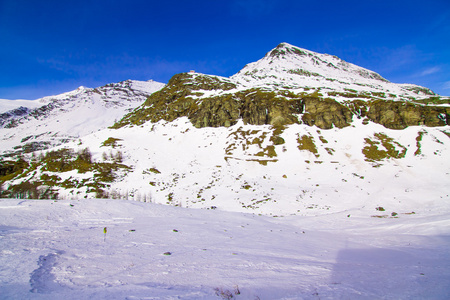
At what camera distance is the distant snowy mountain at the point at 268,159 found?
35.6m

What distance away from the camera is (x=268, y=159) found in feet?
179

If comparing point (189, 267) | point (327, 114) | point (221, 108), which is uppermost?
point (221, 108)

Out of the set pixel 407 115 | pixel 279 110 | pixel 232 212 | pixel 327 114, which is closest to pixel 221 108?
pixel 279 110

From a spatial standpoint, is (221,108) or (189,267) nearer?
(189,267)

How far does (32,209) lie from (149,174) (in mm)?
42591

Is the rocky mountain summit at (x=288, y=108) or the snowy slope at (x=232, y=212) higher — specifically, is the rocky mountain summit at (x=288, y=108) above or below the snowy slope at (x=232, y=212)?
above

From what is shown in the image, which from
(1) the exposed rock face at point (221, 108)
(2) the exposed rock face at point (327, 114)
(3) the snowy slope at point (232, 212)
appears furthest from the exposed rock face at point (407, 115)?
(1) the exposed rock face at point (221, 108)

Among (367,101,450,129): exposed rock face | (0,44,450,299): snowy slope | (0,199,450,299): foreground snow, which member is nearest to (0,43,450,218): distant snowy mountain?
(367,101,450,129): exposed rock face

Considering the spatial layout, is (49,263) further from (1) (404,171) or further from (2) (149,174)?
(1) (404,171)

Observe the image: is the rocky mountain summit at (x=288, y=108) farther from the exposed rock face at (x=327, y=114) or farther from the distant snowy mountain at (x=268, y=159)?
the distant snowy mountain at (x=268, y=159)

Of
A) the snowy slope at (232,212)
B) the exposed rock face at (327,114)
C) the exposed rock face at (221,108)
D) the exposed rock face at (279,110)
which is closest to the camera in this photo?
the snowy slope at (232,212)

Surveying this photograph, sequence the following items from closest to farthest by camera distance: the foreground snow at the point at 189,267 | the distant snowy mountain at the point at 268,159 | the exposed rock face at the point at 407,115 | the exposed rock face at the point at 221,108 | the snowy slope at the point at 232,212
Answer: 1. the foreground snow at the point at 189,267
2. the snowy slope at the point at 232,212
3. the distant snowy mountain at the point at 268,159
4. the exposed rock face at the point at 407,115
5. the exposed rock face at the point at 221,108

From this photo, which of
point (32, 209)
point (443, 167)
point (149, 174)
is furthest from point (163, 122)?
point (443, 167)

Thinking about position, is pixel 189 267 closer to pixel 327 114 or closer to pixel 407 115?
pixel 327 114
